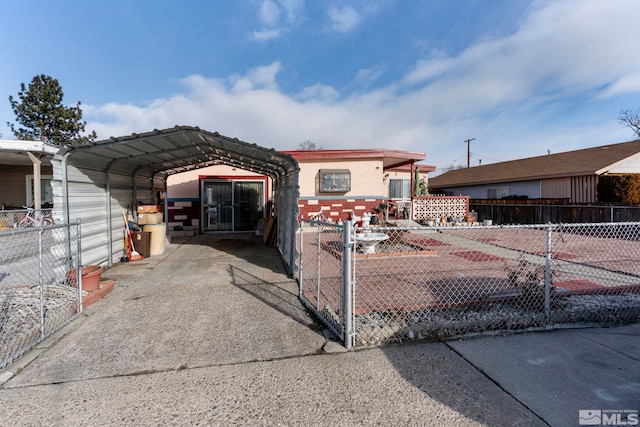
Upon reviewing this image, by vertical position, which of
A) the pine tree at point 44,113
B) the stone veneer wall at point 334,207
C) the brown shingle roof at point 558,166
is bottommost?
the stone veneer wall at point 334,207

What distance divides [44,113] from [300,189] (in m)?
22.4

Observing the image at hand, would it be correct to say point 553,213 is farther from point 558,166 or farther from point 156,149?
point 156,149

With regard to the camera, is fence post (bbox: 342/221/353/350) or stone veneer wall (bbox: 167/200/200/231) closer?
fence post (bbox: 342/221/353/350)

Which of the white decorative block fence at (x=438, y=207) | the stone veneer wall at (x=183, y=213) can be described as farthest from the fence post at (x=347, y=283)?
the stone veneer wall at (x=183, y=213)

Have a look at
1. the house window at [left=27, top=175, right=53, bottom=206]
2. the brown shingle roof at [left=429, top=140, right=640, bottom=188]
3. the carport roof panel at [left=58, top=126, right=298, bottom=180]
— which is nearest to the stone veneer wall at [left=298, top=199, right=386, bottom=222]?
the carport roof panel at [left=58, top=126, right=298, bottom=180]

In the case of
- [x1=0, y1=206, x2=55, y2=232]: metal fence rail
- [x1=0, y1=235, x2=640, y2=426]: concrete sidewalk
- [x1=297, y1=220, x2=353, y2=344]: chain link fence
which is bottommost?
[x1=0, y1=235, x2=640, y2=426]: concrete sidewalk

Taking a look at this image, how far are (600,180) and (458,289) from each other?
524 inches

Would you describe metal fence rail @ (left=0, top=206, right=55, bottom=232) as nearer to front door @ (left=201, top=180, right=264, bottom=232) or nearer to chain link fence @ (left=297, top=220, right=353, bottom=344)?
front door @ (left=201, top=180, right=264, bottom=232)

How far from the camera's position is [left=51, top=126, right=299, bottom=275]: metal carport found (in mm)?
5098

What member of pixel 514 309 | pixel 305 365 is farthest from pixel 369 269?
pixel 305 365

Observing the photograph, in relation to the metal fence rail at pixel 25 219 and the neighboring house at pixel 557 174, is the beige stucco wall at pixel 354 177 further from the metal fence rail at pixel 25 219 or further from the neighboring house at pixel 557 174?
the neighboring house at pixel 557 174

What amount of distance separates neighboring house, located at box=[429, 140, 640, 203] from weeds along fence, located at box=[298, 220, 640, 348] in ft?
24.8

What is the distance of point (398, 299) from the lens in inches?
159

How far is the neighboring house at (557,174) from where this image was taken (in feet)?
43.1
